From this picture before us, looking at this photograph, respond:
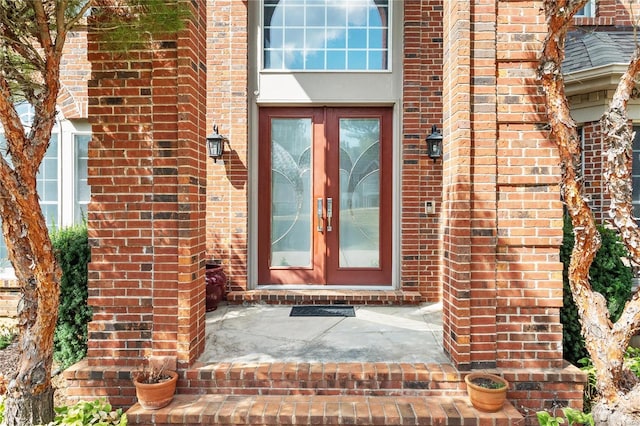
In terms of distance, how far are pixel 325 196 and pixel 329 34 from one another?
2.12m

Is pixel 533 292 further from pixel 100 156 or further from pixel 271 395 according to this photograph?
pixel 100 156

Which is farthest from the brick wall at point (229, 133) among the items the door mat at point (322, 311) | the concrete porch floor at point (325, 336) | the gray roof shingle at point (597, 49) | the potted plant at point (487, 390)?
the gray roof shingle at point (597, 49)

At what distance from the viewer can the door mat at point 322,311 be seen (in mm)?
4395

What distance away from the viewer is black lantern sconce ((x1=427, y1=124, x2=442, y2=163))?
187 inches

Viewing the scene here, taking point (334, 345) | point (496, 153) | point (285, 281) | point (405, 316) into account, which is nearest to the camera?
point (496, 153)

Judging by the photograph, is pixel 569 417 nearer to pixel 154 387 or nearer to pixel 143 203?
pixel 154 387

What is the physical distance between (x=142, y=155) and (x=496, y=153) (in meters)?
2.65

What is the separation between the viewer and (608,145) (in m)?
2.73

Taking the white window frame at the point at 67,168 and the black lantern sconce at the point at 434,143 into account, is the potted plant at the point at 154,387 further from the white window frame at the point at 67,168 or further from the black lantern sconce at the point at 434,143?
the black lantern sconce at the point at 434,143

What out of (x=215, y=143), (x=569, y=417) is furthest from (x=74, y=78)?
(x=569, y=417)

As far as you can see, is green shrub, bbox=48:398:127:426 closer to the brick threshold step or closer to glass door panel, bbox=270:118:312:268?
the brick threshold step

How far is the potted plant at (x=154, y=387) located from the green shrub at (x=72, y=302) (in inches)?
44.9

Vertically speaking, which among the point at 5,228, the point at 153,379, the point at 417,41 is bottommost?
the point at 153,379

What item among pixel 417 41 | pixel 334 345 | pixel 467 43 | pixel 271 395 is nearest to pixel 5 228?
pixel 271 395
